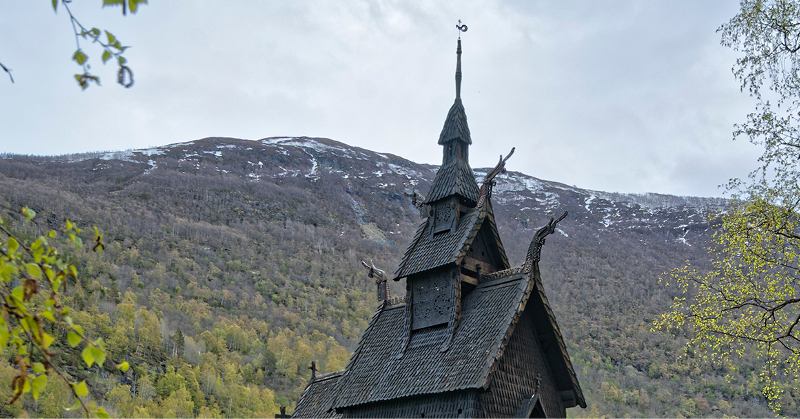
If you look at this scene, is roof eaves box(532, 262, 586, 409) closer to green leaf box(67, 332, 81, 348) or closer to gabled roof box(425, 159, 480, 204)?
gabled roof box(425, 159, 480, 204)

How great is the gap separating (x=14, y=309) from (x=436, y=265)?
14.6m

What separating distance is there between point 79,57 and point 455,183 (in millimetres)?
15704

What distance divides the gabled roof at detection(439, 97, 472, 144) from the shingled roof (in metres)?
4.57

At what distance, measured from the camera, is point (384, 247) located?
137m

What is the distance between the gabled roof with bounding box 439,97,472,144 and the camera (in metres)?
21.1

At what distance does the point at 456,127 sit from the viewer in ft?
69.4

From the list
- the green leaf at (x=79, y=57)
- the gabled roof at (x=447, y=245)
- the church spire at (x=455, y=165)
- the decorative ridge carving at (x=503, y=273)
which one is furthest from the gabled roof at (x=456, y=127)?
the green leaf at (x=79, y=57)

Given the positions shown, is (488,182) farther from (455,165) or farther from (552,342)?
(552,342)

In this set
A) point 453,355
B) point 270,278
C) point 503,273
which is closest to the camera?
point 453,355

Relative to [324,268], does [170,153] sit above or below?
above

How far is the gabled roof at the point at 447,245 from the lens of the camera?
18688 mm

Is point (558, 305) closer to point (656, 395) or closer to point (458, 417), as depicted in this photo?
point (656, 395)

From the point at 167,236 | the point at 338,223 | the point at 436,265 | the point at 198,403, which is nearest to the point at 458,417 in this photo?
the point at 436,265

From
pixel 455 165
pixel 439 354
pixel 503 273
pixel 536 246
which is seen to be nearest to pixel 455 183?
pixel 455 165
